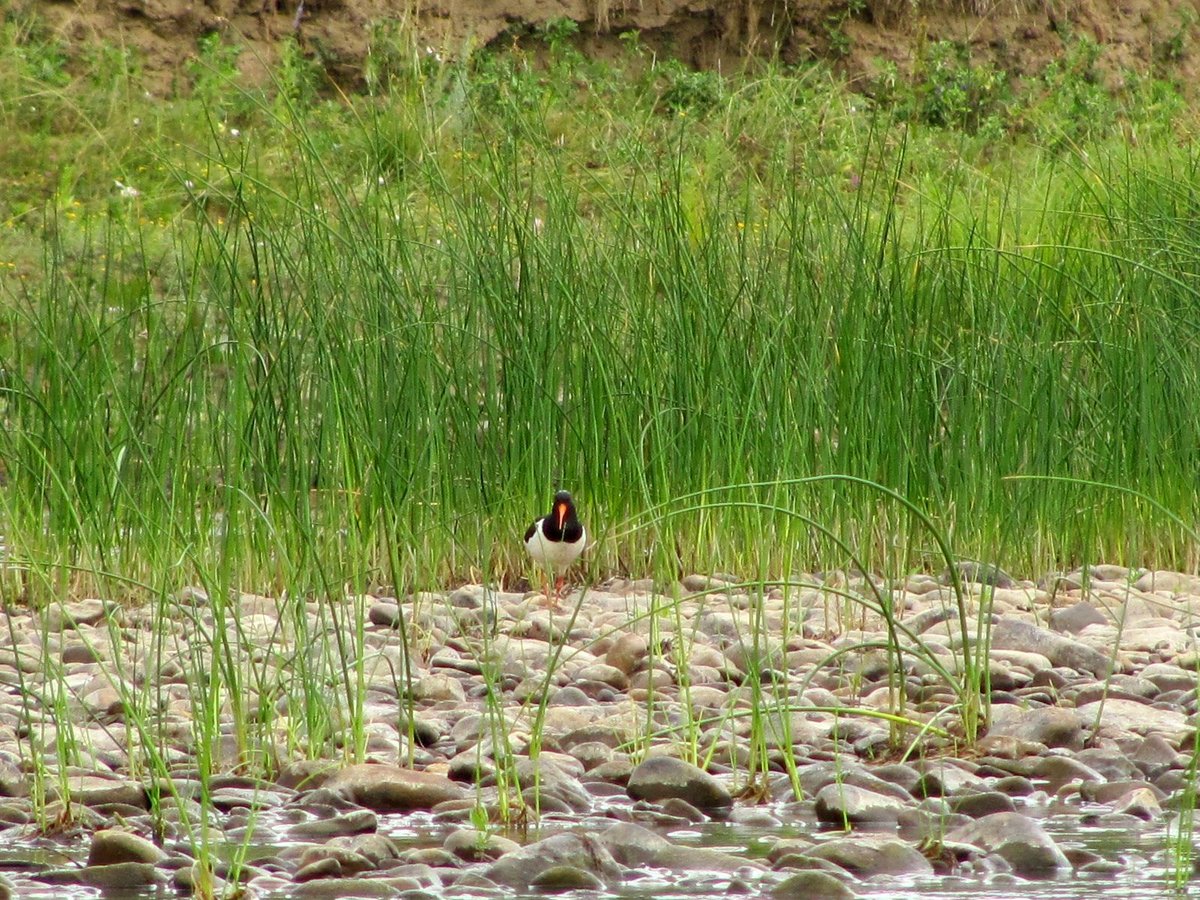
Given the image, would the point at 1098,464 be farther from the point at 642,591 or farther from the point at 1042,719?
the point at 1042,719

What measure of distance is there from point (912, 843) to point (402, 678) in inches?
47.7

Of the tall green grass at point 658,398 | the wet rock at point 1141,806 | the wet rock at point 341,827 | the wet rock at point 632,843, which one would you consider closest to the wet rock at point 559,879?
the wet rock at point 632,843

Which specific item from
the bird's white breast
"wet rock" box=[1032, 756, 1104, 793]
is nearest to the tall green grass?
the bird's white breast

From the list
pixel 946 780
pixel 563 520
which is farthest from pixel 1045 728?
pixel 563 520

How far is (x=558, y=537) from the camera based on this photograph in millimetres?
4266

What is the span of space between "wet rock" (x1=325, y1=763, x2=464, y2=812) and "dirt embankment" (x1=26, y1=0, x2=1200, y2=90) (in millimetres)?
9323

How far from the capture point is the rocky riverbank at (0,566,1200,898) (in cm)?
240

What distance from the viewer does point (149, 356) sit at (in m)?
4.37

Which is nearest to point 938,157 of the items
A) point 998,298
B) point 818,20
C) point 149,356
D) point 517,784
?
point 818,20

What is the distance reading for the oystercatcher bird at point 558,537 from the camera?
4.27 meters

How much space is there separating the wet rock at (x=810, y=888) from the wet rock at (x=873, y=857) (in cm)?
11

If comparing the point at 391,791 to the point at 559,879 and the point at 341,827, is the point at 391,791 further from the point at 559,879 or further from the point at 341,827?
the point at 559,879

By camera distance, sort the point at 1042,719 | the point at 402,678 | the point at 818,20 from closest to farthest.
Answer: the point at 1042,719, the point at 402,678, the point at 818,20

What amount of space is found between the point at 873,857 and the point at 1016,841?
8.7 inches
